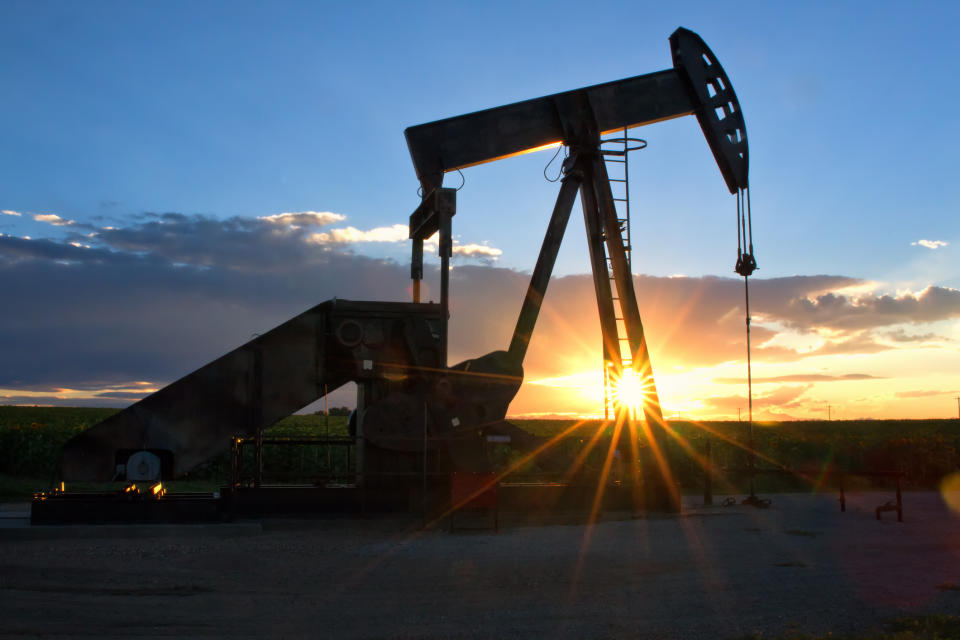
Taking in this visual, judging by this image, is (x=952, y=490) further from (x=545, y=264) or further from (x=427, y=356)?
(x=427, y=356)

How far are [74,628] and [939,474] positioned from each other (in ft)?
66.8

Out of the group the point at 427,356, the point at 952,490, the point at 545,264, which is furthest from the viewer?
the point at 952,490

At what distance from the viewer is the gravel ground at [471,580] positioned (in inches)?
232

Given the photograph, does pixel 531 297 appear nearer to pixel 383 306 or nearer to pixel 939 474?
pixel 383 306

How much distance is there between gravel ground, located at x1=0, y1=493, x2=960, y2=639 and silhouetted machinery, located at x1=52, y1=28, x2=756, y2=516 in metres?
1.12

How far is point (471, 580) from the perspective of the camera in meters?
7.42

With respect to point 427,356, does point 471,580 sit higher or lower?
lower

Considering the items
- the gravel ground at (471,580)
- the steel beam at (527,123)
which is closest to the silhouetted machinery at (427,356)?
the steel beam at (527,123)

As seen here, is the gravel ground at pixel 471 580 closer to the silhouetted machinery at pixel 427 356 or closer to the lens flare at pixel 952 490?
the silhouetted machinery at pixel 427 356

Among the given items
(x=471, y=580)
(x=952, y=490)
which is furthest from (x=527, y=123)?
(x=952, y=490)

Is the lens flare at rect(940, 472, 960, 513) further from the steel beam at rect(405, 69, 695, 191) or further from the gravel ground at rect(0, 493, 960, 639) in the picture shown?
the steel beam at rect(405, 69, 695, 191)

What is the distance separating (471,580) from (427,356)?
4534 millimetres

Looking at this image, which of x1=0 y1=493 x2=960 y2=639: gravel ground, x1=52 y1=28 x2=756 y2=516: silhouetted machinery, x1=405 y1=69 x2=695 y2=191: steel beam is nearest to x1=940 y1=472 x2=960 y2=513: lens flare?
x1=0 y1=493 x2=960 y2=639: gravel ground

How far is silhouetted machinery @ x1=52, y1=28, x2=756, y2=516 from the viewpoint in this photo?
426 inches
